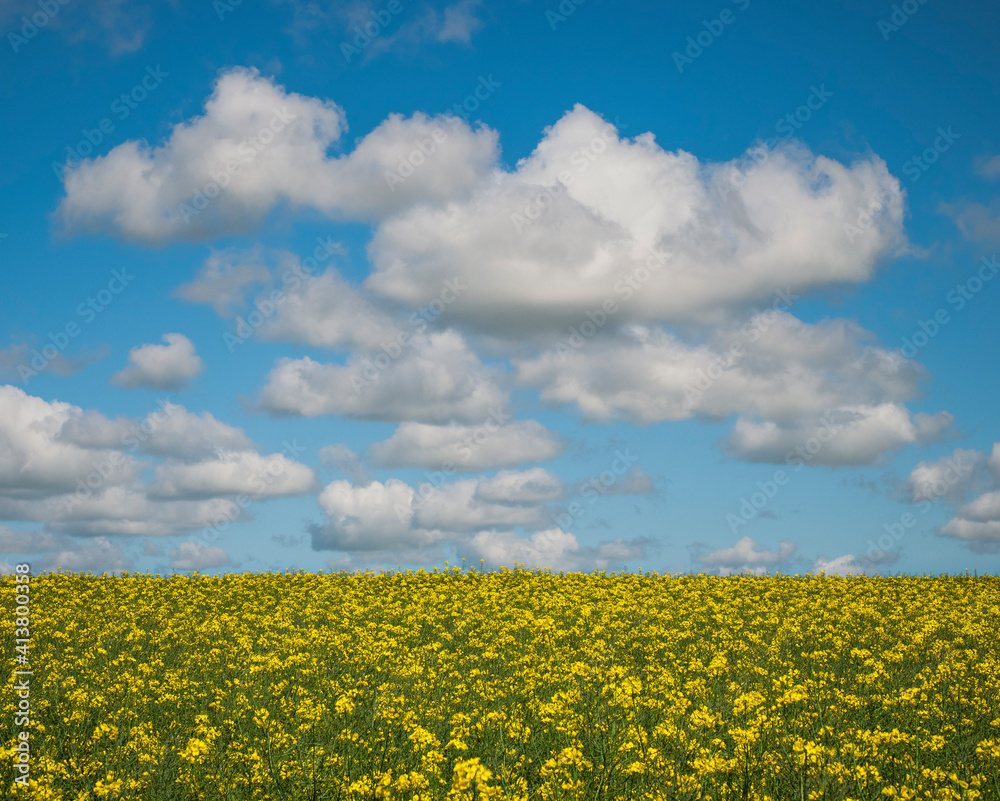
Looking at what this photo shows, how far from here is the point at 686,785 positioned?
6809 mm

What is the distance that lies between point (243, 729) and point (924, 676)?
11.5 m

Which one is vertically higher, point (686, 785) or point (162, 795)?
point (686, 785)

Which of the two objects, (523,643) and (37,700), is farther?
(523,643)

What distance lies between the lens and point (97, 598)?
23.3m

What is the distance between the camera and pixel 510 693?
1214cm

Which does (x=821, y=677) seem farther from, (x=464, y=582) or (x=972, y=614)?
(x=464, y=582)

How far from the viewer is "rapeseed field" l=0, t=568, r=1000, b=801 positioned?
7676 millimetres

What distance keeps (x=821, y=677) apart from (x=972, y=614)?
9638 millimetres

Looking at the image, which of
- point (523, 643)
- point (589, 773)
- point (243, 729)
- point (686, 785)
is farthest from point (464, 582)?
point (686, 785)

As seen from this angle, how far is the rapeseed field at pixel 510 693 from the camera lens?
7.68 meters

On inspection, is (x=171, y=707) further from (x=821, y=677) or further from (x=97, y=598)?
(x=97, y=598)

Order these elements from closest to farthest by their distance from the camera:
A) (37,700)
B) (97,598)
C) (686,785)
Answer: (686,785) < (37,700) < (97,598)

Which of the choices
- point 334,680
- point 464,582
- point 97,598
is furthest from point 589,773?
point 97,598

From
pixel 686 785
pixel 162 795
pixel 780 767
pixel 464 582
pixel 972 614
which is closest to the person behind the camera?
pixel 686 785
